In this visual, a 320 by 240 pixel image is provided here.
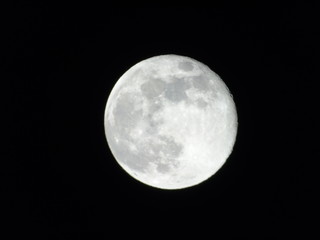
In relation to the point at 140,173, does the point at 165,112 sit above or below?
above

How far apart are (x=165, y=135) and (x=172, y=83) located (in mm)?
647

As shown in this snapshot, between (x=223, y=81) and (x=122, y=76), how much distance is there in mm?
1371

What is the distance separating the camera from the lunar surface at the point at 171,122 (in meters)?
5.10

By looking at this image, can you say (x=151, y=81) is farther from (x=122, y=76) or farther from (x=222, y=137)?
(x=222, y=137)

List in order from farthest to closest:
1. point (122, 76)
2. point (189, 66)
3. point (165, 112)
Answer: point (122, 76) → point (189, 66) → point (165, 112)

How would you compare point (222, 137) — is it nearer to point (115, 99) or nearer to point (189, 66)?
point (189, 66)

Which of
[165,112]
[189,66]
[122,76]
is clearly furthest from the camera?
[122,76]

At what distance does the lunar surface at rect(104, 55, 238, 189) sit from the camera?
5.10 meters

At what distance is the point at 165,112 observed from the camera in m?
5.08

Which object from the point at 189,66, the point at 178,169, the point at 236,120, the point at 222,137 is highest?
the point at 189,66

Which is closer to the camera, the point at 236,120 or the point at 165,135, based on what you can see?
the point at 165,135

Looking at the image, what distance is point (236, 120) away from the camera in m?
5.73

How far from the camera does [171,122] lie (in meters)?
5.07

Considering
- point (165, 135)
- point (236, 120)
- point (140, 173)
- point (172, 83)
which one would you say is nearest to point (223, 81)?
point (236, 120)
